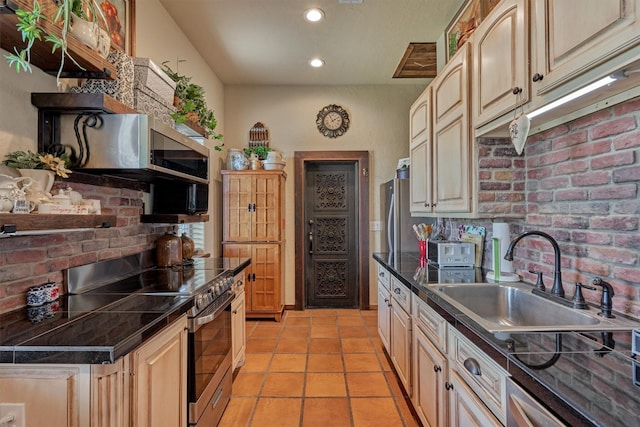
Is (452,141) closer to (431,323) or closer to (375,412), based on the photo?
(431,323)

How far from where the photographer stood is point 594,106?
1.31 metres

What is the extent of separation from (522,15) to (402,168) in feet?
7.14

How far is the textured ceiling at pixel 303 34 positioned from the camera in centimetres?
262

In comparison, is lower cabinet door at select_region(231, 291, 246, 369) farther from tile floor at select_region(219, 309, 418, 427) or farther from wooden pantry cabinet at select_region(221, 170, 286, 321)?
wooden pantry cabinet at select_region(221, 170, 286, 321)

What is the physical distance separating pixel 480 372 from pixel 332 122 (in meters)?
3.64

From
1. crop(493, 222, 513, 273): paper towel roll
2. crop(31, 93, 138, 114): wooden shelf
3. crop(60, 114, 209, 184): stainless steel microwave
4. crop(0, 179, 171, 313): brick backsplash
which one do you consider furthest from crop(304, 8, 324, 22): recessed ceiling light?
crop(493, 222, 513, 273): paper towel roll

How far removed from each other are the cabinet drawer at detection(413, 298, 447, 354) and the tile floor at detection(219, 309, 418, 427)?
72cm

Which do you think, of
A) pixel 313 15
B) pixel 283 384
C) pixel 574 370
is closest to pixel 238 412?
pixel 283 384

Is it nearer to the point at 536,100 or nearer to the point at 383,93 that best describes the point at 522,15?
the point at 536,100

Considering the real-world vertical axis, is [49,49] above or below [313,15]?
below

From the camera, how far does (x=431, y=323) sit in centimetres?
166

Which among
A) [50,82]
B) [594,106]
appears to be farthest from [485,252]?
[50,82]

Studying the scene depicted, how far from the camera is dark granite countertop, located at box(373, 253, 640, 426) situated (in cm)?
68

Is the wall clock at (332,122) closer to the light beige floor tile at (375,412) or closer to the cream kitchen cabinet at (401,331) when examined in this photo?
the cream kitchen cabinet at (401,331)
